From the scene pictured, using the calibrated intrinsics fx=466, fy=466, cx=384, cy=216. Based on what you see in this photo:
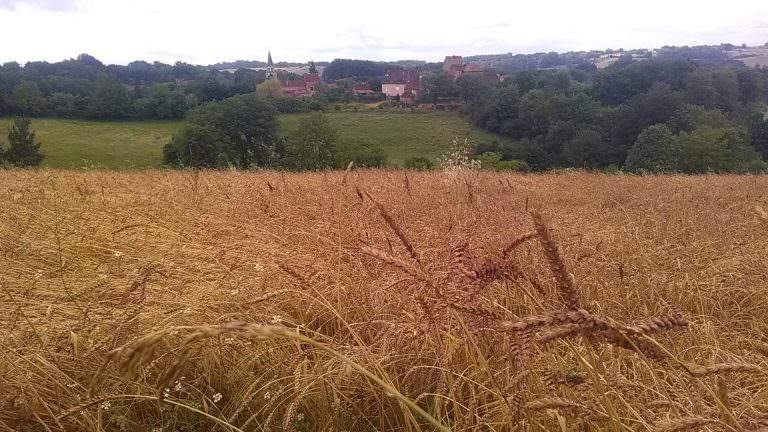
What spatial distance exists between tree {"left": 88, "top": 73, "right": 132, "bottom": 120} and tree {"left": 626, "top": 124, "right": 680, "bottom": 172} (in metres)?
50.1

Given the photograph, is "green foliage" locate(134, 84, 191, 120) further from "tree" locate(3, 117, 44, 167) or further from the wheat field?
the wheat field

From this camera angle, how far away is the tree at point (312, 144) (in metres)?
30.7

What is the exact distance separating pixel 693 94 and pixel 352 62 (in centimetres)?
7526

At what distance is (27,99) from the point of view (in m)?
45.8

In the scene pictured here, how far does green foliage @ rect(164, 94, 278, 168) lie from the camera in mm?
33344

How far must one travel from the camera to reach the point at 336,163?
31.4 metres

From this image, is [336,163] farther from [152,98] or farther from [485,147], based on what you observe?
[152,98]

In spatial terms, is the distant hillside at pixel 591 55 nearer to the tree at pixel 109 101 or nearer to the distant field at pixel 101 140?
the tree at pixel 109 101

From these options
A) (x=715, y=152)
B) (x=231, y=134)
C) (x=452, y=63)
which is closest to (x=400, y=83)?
(x=452, y=63)

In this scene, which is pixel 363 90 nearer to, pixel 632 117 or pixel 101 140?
pixel 632 117

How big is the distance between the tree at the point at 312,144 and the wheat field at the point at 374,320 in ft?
85.3

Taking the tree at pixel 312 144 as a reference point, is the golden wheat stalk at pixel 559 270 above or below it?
above

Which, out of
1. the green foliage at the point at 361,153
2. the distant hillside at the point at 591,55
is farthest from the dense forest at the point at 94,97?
the distant hillside at the point at 591,55

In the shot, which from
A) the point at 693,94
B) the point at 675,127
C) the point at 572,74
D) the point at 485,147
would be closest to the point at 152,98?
the point at 485,147
